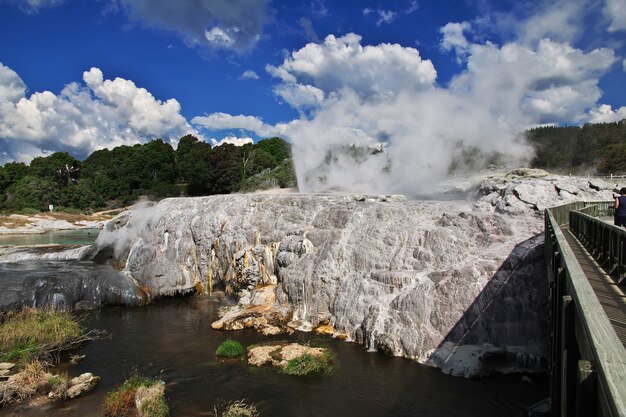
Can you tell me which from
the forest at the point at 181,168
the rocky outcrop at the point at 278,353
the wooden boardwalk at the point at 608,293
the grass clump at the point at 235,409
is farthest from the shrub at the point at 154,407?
the forest at the point at 181,168

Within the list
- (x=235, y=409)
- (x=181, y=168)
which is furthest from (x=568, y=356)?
(x=181, y=168)

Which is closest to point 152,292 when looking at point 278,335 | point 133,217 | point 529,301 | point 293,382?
point 133,217

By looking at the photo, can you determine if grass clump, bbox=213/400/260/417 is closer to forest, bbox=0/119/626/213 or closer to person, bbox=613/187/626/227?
person, bbox=613/187/626/227

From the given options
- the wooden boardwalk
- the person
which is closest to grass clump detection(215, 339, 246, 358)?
the wooden boardwalk

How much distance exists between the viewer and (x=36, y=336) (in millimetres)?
15203

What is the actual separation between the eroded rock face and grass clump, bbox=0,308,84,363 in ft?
18.6

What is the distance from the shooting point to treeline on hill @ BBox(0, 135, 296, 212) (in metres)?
65.6

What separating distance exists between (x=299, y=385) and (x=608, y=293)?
9119 mm

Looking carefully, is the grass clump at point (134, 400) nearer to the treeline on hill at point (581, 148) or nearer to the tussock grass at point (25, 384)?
the tussock grass at point (25, 384)

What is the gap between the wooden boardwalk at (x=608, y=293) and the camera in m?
5.00

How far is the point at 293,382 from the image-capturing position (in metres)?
13.2

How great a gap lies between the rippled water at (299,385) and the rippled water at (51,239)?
32728 mm

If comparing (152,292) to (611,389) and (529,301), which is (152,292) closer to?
(529,301)

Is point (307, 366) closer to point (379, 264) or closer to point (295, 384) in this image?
point (295, 384)
